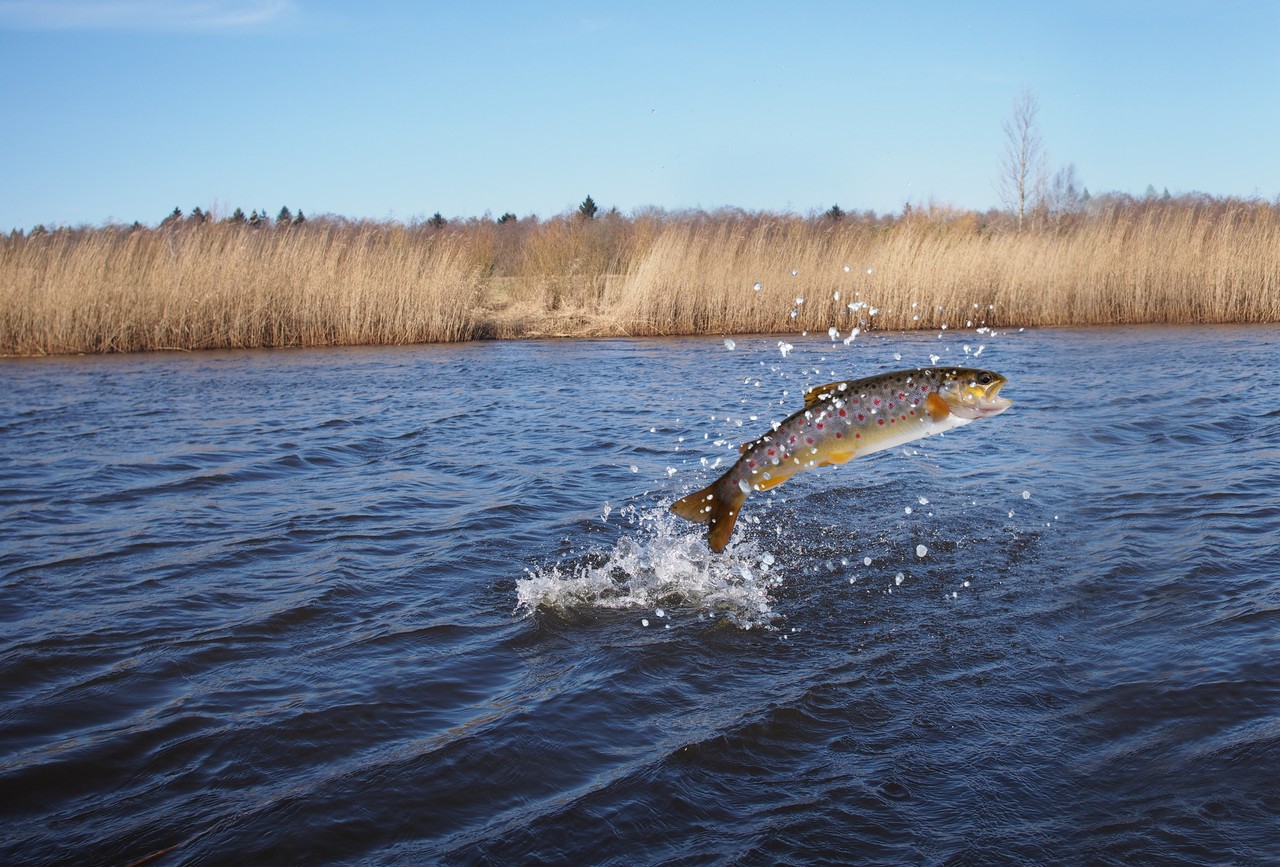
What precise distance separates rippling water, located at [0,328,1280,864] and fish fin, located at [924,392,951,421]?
110 cm

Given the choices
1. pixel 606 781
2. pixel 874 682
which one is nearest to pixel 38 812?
pixel 606 781

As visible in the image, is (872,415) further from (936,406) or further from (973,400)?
(973,400)

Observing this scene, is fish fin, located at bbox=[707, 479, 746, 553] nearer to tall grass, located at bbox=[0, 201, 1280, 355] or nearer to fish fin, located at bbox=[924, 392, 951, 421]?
fish fin, located at bbox=[924, 392, 951, 421]

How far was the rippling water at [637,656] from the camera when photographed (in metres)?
3.33

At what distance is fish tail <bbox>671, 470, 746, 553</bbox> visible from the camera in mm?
4582

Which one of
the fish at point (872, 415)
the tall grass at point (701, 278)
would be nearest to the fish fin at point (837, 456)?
the fish at point (872, 415)

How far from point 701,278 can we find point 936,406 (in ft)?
56.8

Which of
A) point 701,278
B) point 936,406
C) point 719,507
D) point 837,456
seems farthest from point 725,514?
point 701,278

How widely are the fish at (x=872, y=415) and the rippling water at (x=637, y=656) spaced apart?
91cm

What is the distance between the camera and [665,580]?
5.73m

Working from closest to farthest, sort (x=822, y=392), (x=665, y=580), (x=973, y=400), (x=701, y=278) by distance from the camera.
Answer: (x=973, y=400) → (x=822, y=392) → (x=665, y=580) → (x=701, y=278)

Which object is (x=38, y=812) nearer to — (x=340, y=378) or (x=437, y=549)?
(x=437, y=549)

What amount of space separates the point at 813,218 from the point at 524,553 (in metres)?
17.8

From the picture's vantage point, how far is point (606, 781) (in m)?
3.61
